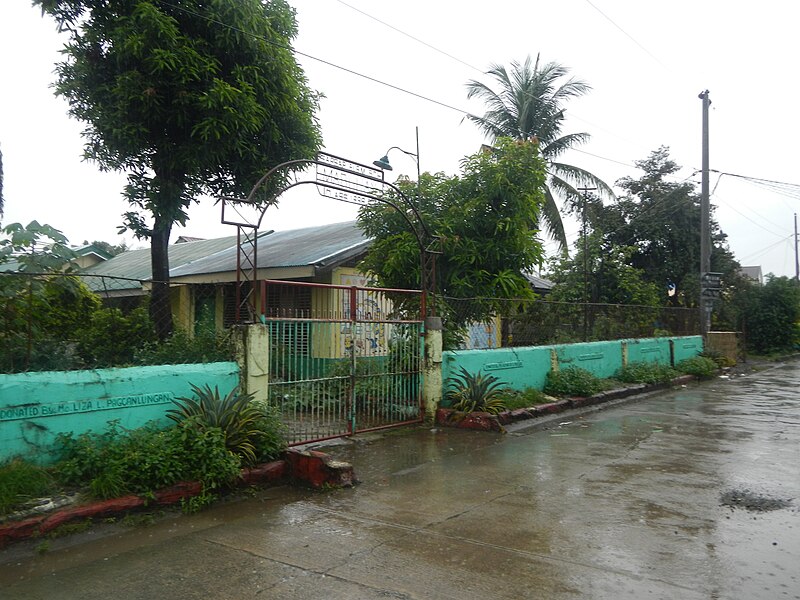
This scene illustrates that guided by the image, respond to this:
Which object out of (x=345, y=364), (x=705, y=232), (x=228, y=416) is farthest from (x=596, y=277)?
(x=228, y=416)

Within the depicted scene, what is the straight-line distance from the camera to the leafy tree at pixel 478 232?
1093 centimetres

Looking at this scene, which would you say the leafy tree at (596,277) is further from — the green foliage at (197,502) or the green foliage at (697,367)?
the green foliage at (197,502)

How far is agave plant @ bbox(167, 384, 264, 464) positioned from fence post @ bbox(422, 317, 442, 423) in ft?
11.7

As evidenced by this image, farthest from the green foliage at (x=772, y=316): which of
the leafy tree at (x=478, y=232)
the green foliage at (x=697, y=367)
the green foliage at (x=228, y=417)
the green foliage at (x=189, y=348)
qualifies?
the green foliage at (x=228, y=417)

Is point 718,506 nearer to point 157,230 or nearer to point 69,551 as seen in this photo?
point 69,551

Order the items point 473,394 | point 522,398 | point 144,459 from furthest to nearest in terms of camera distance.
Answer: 1. point 522,398
2. point 473,394
3. point 144,459

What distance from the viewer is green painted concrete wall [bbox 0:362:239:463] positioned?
5074 mm

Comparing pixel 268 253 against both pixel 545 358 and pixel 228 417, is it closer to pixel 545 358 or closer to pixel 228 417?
pixel 545 358

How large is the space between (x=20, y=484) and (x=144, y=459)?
36.4 inches

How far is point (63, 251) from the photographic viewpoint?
5.77m

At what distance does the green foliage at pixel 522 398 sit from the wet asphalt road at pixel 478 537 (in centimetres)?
227

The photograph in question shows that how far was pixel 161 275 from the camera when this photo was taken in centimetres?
1202

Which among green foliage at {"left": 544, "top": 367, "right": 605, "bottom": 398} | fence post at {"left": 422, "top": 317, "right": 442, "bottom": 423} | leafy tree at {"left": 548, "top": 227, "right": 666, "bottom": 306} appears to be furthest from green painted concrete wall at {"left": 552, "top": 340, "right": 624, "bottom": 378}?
leafy tree at {"left": 548, "top": 227, "right": 666, "bottom": 306}

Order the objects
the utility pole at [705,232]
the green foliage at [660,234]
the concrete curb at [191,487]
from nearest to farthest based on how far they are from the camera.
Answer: the concrete curb at [191,487], the utility pole at [705,232], the green foliage at [660,234]
